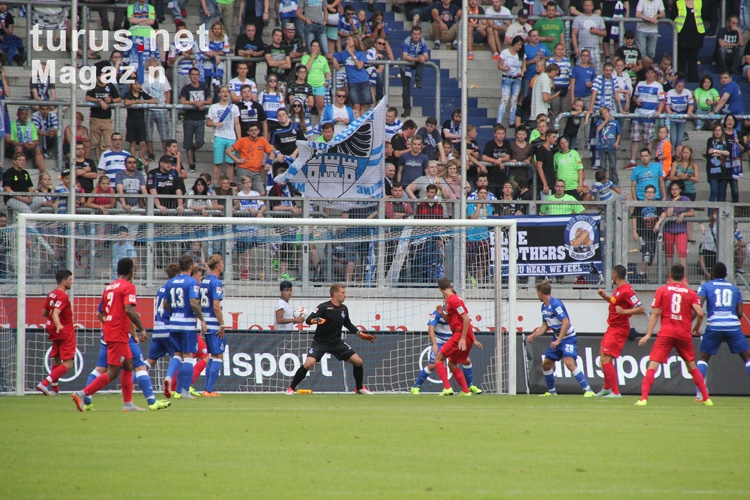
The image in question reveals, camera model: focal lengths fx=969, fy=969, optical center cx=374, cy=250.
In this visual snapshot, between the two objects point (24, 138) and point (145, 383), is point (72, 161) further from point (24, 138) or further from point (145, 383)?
point (145, 383)

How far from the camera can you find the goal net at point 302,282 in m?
17.3

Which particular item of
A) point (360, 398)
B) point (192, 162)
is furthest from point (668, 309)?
point (192, 162)

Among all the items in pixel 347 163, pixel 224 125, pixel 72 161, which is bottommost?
pixel 72 161

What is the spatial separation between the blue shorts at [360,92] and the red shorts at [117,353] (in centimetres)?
1153

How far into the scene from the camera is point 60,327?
1489 cm

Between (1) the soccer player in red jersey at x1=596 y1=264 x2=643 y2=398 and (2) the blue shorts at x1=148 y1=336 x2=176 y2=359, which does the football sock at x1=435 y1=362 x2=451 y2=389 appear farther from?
(2) the blue shorts at x1=148 y1=336 x2=176 y2=359

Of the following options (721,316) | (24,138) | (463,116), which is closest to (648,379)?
(721,316)

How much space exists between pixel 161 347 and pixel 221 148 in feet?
22.0

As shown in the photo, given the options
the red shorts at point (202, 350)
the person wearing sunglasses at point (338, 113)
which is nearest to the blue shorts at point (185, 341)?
the red shorts at point (202, 350)

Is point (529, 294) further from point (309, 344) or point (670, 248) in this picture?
point (309, 344)

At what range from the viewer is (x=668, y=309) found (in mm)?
14289

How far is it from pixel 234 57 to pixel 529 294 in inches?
334

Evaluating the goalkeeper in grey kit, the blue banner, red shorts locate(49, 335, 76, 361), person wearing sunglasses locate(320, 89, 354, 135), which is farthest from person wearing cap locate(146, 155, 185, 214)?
the blue banner

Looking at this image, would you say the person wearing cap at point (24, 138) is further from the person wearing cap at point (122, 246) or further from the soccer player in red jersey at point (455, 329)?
the soccer player in red jersey at point (455, 329)
